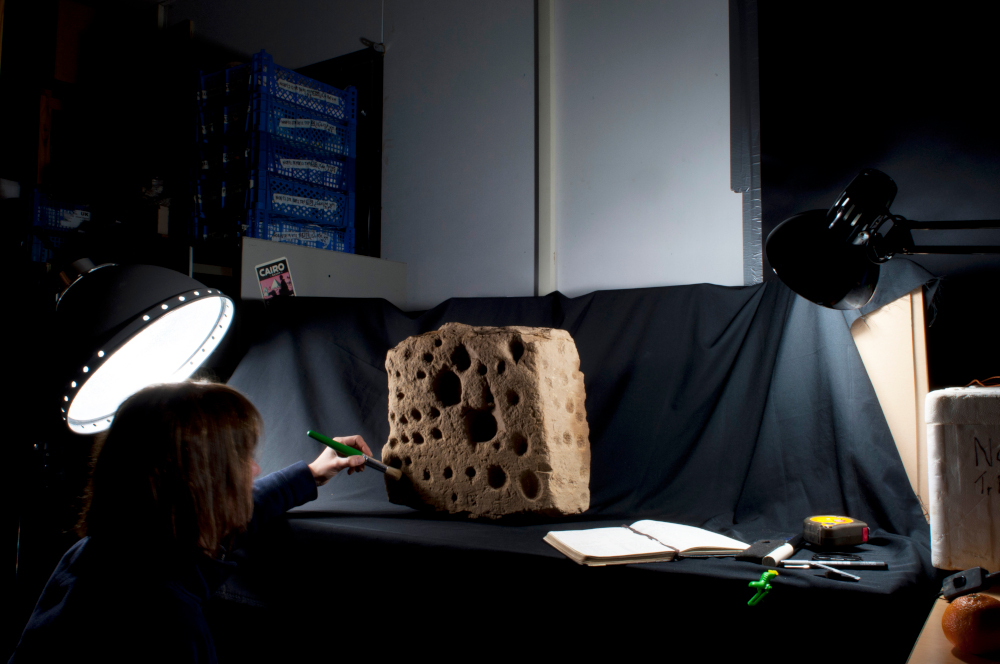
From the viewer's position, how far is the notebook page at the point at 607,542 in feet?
4.49

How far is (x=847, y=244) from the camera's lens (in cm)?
114

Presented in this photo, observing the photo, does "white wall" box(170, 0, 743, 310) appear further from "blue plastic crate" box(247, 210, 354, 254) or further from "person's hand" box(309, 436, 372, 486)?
"person's hand" box(309, 436, 372, 486)

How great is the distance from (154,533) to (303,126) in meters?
2.10

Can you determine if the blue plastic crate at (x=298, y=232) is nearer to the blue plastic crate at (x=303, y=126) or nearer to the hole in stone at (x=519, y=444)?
the blue plastic crate at (x=303, y=126)

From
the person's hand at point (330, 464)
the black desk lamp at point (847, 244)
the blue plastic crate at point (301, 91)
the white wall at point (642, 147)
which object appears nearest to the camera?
the black desk lamp at point (847, 244)

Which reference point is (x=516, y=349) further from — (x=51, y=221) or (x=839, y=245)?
(x=51, y=221)

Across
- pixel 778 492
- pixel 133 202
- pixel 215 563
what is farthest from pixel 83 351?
pixel 133 202

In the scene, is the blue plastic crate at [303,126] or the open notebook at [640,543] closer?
the open notebook at [640,543]

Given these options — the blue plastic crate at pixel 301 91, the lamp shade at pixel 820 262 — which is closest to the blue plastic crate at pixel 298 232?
the blue plastic crate at pixel 301 91

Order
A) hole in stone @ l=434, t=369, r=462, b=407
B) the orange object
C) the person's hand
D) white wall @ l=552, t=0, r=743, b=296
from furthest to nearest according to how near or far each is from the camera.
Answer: white wall @ l=552, t=0, r=743, b=296
hole in stone @ l=434, t=369, r=462, b=407
the person's hand
the orange object

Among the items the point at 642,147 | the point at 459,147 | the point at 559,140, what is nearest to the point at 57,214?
the point at 459,147

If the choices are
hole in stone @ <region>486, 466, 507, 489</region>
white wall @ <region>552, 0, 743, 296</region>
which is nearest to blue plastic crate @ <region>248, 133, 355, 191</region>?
white wall @ <region>552, 0, 743, 296</region>

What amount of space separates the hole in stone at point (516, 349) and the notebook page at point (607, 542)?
0.50 m

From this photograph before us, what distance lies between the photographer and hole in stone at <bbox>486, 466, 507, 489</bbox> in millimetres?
1784
